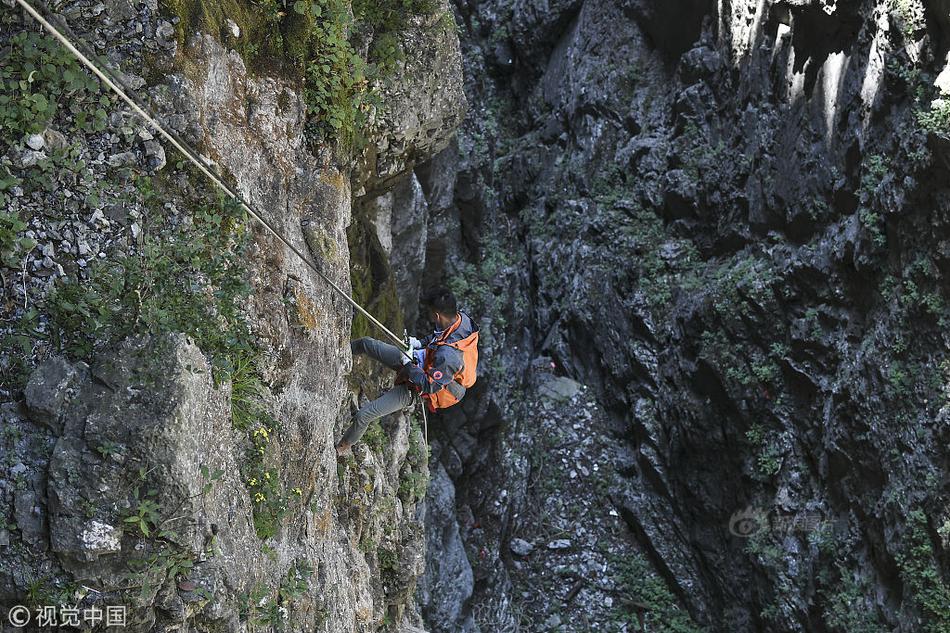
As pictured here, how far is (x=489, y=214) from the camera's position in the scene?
44.9 feet

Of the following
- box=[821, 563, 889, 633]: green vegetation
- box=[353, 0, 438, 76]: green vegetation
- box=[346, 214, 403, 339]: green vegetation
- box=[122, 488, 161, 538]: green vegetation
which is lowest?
box=[821, 563, 889, 633]: green vegetation

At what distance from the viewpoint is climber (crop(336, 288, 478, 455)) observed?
18.0 feet

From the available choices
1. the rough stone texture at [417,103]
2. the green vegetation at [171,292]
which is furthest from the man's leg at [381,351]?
the green vegetation at [171,292]

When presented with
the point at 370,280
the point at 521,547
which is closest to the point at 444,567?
the point at 521,547

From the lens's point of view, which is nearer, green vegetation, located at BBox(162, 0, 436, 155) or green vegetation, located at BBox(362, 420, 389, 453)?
green vegetation, located at BBox(162, 0, 436, 155)

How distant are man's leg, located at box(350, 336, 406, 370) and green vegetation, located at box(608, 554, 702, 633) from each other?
7643 mm

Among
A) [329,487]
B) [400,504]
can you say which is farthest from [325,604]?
[400,504]

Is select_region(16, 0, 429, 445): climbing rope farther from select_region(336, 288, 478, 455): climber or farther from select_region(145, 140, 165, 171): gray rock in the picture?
select_region(336, 288, 478, 455): climber

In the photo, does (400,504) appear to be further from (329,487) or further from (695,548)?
(695,548)

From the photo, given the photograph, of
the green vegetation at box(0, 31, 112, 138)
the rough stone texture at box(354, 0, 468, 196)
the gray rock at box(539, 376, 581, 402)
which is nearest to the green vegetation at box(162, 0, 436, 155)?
the rough stone texture at box(354, 0, 468, 196)

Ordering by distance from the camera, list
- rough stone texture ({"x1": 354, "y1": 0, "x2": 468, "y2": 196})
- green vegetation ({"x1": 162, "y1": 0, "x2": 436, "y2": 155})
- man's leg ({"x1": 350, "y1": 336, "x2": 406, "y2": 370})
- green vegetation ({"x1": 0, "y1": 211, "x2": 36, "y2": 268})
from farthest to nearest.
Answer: rough stone texture ({"x1": 354, "y1": 0, "x2": 468, "y2": 196}) → man's leg ({"x1": 350, "y1": 336, "x2": 406, "y2": 370}) → green vegetation ({"x1": 162, "y1": 0, "x2": 436, "y2": 155}) → green vegetation ({"x1": 0, "y1": 211, "x2": 36, "y2": 268})

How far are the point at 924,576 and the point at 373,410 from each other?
257 inches

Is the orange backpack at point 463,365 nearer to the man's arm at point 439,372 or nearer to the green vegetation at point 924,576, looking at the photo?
the man's arm at point 439,372

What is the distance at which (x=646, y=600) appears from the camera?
11.8 meters
